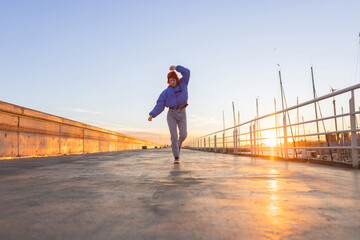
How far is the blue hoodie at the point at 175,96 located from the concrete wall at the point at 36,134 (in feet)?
15.1

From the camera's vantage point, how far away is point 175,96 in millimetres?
6062

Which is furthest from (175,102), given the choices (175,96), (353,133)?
(353,133)

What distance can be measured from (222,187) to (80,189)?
3.85 ft

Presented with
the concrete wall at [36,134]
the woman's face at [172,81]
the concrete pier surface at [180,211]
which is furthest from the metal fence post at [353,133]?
the concrete wall at [36,134]

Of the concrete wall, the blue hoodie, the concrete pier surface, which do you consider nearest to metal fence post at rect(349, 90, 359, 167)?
the concrete pier surface

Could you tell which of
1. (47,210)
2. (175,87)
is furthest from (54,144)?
(47,210)

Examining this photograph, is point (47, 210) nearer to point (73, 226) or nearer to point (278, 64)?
point (73, 226)

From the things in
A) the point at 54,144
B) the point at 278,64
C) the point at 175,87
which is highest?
the point at 278,64

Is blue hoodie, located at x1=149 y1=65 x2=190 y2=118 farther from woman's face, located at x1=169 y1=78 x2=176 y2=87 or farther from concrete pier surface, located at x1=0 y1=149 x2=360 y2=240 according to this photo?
concrete pier surface, located at x1=0 y1=149 x2=360 y2=240

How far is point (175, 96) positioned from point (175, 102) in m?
0.13

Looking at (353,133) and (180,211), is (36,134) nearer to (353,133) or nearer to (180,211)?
(353,133)

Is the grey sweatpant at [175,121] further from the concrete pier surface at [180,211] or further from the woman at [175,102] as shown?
the concrete pier surface at [180,211]

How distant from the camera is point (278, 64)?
112 ft

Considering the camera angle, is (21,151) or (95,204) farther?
(21,151)
